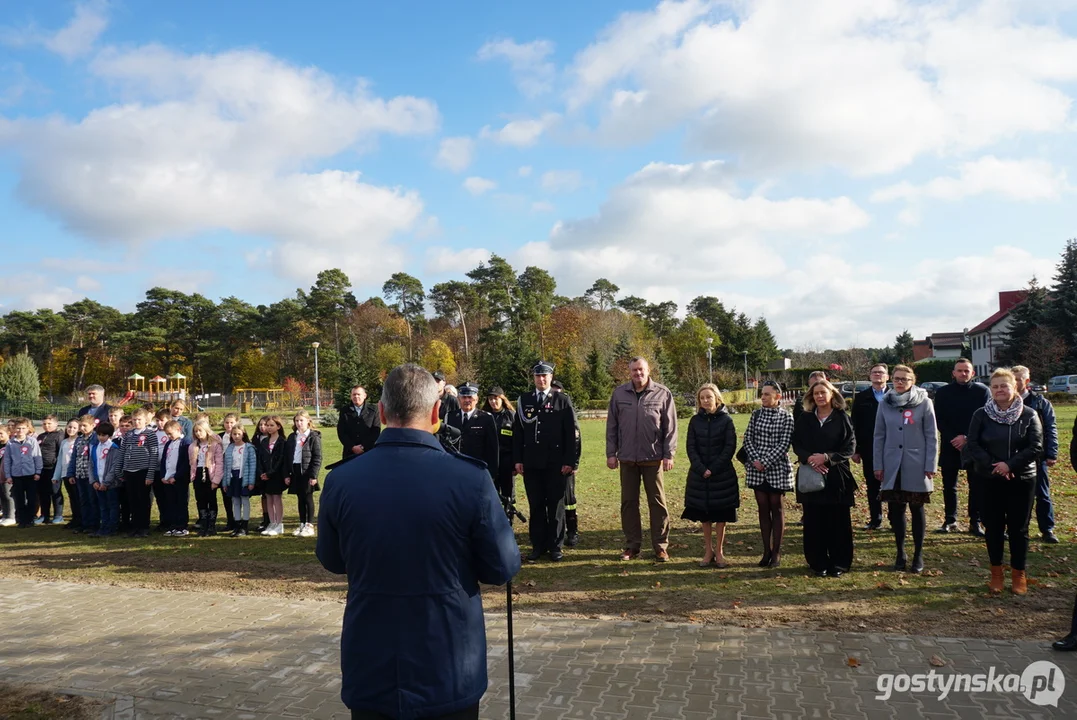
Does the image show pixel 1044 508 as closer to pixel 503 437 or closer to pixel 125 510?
pixel 503 437

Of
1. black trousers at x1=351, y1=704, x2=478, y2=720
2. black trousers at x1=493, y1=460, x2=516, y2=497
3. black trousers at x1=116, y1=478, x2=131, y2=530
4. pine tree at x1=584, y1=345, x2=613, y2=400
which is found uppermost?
pine tree at x1=584, y1=345, x2=613, y2=400

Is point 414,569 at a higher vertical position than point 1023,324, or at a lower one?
lower

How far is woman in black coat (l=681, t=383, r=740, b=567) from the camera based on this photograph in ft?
24.4

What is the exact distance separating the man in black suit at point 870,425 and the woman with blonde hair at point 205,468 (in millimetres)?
8575

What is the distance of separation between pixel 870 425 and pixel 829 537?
7.74 feet

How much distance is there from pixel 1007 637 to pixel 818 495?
2.04 meters

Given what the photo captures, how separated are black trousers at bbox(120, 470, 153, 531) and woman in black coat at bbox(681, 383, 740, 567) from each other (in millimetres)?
7711

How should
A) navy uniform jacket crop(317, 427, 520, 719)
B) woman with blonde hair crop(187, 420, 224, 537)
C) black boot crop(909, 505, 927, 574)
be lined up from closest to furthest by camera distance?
1. navy uniform jacket crop(317, 427, 520, 719)
2. black boot crop(909, 505, 927, 574)
3. woman with blonde hair crop(187, 420, 224, 537)

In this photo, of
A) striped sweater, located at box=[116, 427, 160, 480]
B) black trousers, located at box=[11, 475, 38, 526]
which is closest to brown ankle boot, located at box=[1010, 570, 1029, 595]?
striped sweater, located at box=[116, 427, 160, 480]

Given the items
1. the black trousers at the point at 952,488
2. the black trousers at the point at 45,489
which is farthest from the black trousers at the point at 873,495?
the black trousers at the point at 45,489

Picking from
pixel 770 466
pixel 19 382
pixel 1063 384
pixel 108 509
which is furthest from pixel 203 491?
pixel 19 382

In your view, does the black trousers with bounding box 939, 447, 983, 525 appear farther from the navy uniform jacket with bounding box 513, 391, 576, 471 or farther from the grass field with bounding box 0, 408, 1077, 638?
the navy uniform jacket with bounding box 513, 391, 576, 471

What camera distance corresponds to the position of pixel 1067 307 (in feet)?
153

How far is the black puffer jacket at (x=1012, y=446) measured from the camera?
20.2 ft
